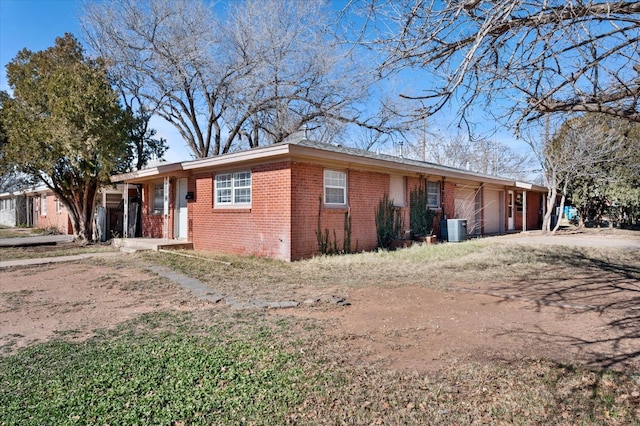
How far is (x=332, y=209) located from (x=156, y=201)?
8311mm

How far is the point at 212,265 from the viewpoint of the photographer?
9.70 metres

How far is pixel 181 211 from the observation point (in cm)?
1455

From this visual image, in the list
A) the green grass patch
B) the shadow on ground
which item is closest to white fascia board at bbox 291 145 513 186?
the shadow on ground

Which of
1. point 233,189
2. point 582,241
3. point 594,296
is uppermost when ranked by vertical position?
point 233,189

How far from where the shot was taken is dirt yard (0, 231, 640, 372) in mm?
3986

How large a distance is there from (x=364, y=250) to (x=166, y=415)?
Result: 10.1 meters

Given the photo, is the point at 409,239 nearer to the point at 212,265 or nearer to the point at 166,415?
the point at 212,265

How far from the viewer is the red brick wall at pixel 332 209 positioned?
1054 cm

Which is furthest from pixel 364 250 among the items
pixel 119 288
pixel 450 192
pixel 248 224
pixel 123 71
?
pixel 123 71

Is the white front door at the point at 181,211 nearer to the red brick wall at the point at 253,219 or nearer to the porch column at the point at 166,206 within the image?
the porch column at the point at 166,206

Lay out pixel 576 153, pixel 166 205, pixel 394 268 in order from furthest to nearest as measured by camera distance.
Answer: pixel 576 153, pixel 166 205, pixel 394 268

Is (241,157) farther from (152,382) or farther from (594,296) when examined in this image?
(594,296)

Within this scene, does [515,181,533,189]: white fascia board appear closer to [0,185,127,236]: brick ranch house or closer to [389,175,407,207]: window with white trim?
[389,175,407,207]: window with white trim

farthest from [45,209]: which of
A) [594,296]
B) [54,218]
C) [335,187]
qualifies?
[594,296]
